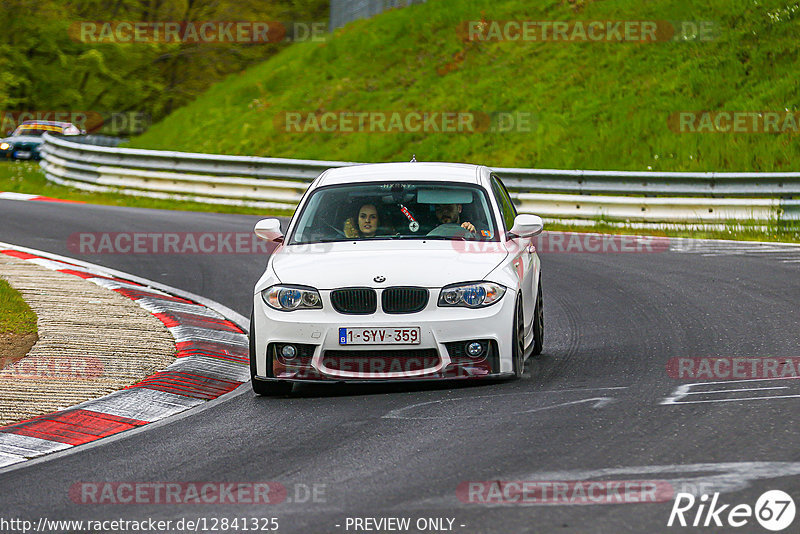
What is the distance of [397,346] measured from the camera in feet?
26.4

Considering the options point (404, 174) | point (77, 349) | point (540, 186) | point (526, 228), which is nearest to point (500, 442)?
point (526, 228)

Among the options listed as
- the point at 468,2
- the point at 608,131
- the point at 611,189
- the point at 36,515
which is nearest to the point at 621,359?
the point at 36,515

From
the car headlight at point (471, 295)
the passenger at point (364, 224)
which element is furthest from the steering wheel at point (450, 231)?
the car headlight at point (471, 295)

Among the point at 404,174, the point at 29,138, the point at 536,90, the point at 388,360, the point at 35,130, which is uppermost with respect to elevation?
the point at 35,130

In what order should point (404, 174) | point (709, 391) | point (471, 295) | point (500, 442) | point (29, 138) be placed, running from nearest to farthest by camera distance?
1. point (500, 442)
2. point (709, 391)
3. point (471, 295)
4. point (404, 174)
5. point (29, 138)

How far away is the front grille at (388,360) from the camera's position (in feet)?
26.5

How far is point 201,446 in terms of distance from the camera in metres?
7.00

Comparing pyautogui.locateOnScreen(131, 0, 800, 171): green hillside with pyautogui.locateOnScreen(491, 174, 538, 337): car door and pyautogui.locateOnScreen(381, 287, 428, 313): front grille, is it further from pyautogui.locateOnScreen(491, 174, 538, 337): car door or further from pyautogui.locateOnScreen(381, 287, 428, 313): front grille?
pyautogui.locateOnScreen(381, 287, 428, 313): front grille

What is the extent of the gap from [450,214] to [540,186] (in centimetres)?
1181

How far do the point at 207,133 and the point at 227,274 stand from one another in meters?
18.0

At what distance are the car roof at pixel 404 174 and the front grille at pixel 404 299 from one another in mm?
1519

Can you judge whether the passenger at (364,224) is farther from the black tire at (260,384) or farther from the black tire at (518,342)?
the black tire at (518,342)

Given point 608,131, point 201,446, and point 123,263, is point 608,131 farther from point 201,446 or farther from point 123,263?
point 201,446

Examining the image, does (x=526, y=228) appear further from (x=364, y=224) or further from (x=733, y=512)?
(x=733, y=512)
